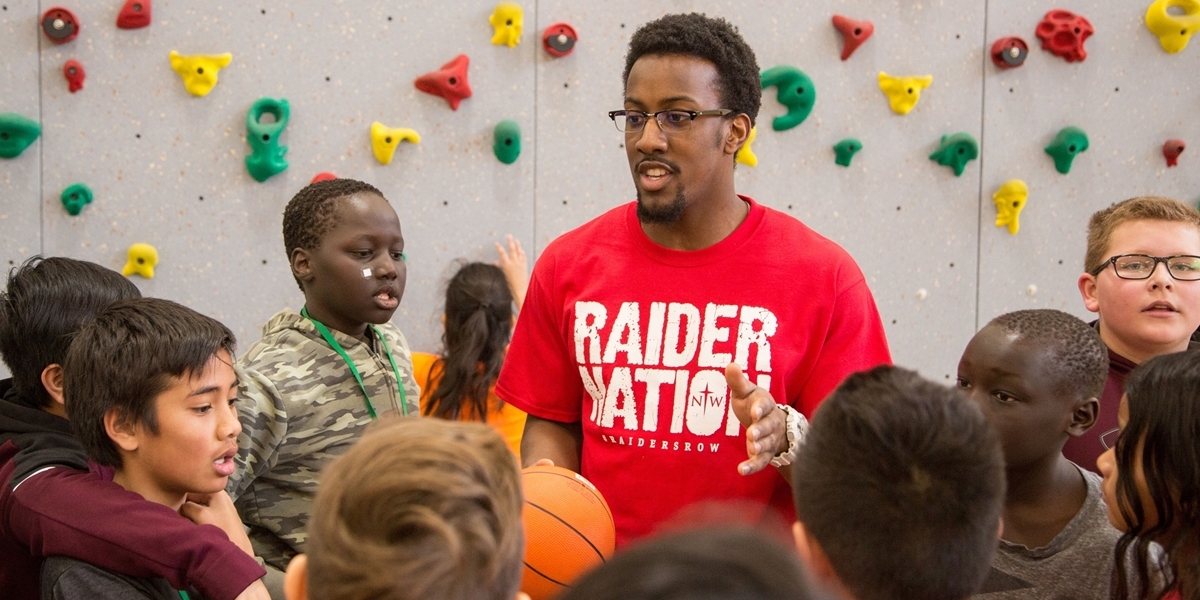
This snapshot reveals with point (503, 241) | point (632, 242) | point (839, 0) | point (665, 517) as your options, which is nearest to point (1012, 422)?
point (665, 517)

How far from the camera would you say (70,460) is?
1.58m

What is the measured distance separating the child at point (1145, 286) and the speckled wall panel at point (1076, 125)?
6.01 ft

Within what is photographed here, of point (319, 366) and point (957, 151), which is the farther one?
point (957, 151)

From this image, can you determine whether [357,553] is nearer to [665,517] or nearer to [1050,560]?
[665,517]

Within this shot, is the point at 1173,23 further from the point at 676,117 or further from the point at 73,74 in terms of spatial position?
the point at 73,74

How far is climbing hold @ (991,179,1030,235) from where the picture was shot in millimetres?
3936

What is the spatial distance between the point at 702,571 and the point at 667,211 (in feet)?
4.04

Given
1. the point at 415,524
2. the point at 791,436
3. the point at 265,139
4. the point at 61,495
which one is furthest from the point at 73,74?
the point at 415,524

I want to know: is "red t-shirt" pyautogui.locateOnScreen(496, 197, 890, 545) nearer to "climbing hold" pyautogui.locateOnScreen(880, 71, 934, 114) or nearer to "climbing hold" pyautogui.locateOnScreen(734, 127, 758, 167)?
"climbing hold" pyautogui.locateOnScreen(734, 127, 758, 167)

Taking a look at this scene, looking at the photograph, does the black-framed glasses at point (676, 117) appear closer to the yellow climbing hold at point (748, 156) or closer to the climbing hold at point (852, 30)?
the yellow climbing hold at point (748, 156)

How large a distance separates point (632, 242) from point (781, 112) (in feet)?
7.05

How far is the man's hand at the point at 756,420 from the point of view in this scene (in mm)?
1463

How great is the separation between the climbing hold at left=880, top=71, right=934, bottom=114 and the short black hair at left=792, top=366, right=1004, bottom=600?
292cm

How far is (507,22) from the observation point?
139 inches
